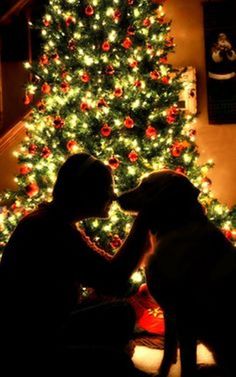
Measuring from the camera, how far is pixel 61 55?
4770mm

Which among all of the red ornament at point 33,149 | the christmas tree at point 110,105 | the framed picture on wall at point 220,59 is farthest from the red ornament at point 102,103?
the framed picture on wall at point 220,59

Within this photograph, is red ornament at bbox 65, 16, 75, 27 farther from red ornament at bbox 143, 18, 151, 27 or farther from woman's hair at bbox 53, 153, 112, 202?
woman's hair at bbox 53, 153, 112, 202

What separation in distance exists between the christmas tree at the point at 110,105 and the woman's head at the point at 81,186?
2097mm

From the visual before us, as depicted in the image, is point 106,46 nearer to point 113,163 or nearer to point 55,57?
point 55,57

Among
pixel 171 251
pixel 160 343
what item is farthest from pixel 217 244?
pixel 160 343

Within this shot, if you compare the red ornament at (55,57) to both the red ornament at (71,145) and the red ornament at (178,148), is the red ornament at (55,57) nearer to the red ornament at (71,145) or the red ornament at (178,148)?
the red ornament at (71,145)

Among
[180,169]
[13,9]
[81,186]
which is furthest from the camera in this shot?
[13,9]

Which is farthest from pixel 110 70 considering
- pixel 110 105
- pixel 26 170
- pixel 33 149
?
pixel 26 170

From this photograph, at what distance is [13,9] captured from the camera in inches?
287

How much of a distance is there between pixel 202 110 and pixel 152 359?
3.84m

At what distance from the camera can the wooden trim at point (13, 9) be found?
7.16 m

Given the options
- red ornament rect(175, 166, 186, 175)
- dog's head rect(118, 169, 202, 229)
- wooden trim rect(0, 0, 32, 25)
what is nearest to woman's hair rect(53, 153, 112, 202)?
dog's head rect(118, 169, 202, 229)

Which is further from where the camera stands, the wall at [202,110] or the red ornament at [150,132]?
the wall at [202,110]

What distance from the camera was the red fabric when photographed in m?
4.11
